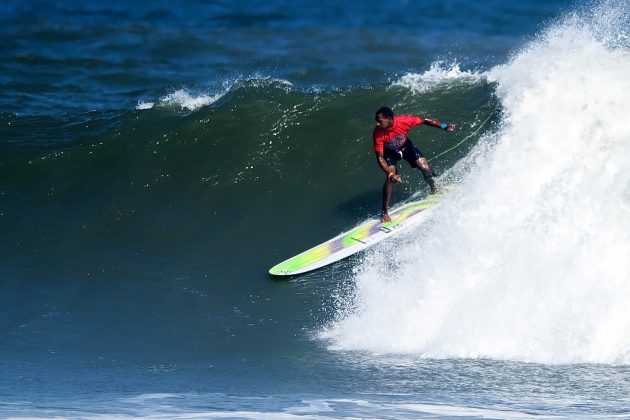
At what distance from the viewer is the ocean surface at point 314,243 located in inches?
323

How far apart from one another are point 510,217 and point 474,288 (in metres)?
0.98

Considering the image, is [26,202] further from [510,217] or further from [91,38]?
[91,38]

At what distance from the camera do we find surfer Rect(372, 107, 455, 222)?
11352 mm

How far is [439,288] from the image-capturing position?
9.63 metres

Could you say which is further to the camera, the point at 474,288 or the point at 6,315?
the point at 6,315

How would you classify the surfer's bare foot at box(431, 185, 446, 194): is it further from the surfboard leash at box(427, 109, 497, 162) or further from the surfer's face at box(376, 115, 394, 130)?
the surfboard leash at box(427, 109, 497, 162)

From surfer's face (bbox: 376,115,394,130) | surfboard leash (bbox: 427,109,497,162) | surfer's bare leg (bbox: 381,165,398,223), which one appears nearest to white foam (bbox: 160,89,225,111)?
surfboard leash (bbox: 427,109,497,162)

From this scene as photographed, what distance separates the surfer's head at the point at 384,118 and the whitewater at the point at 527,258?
1152 millimetres

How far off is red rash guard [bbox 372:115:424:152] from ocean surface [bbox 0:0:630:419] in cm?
97

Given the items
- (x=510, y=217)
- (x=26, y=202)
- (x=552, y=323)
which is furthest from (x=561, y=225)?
(x=26, y=202)

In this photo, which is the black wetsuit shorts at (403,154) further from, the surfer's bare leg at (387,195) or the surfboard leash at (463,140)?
the surfboard leash at (463,140)

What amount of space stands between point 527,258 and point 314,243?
323 cm

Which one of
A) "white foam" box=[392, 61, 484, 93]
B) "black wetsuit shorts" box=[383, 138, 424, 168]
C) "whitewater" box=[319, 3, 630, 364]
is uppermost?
"white foam" box=[392, 61, 484, 93]

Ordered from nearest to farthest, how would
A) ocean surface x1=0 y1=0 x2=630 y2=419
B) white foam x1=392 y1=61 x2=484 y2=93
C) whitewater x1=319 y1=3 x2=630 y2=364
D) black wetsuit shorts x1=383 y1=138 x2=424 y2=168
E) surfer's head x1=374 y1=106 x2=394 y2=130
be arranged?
ocean surface x1=0 y1=0 x2=630 y2=419 → whitewater x1=319 y1=3 x2=630 y2=364 → surfer's head x1=374 y1=106 x2=394 y2=130 → black wetsuit shorts x1=383 y1=138 x2=424 y2=168 → white foam x1=392 y1=61 x2=484 y2=93
